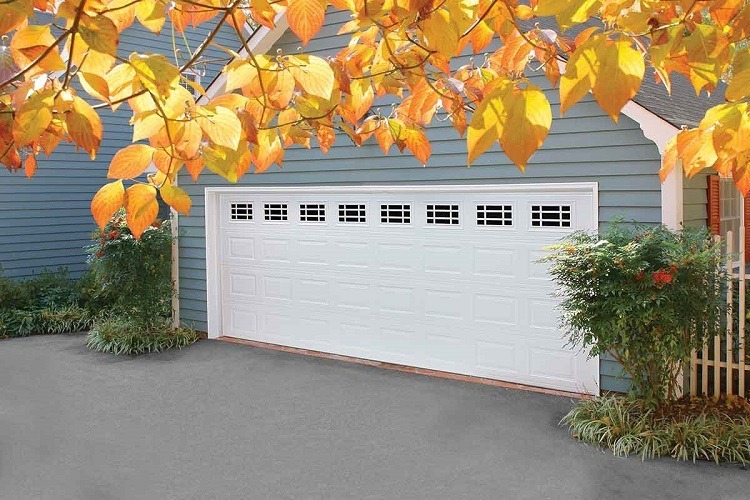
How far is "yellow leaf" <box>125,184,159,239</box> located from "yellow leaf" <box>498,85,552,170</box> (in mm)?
619

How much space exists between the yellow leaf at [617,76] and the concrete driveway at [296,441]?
14.6 feet

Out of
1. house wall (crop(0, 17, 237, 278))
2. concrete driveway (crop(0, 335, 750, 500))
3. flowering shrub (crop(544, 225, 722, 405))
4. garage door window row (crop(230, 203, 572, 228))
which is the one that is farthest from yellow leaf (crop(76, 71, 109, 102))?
house wall (crop(0, 17, 237, 278))

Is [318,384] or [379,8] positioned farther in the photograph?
[318,384]

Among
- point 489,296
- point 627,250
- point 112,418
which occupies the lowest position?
point 112,418

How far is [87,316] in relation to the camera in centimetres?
1175

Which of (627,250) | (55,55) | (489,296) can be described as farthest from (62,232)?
(55,55)

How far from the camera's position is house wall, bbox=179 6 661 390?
6934mm

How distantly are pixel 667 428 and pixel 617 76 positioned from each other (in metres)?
5.50

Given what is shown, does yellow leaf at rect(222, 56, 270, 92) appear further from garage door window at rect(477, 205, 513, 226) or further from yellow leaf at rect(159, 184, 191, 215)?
garage door window at rect(477, 205, 513, 226)

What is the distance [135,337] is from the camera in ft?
33.0

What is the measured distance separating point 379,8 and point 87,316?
11309 mm

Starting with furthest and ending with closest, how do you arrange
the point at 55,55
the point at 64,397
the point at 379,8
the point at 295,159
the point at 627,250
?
the point at 295,159, the point at 64,397, the point at 627,250, the point at 379,8, the point at 55,55

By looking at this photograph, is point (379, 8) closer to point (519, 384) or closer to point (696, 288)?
point (696, 288)

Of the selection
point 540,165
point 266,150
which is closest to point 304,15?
point 266,150
